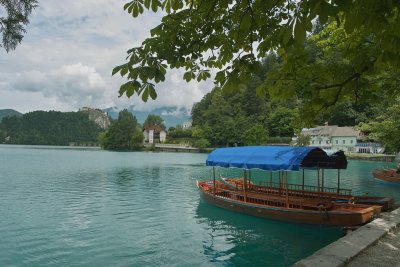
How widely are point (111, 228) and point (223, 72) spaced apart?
14.7m

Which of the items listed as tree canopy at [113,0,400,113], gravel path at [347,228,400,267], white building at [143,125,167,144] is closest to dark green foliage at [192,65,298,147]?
white building at [143,125,167,144]

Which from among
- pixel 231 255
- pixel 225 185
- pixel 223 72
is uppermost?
pixel 223 72

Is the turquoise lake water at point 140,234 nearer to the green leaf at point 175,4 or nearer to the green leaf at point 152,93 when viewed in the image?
the green leaf at point 175,4

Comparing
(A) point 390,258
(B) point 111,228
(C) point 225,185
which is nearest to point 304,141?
(C) point 225,185

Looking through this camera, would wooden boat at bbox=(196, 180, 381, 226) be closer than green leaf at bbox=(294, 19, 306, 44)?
No

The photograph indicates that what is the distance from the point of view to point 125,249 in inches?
565

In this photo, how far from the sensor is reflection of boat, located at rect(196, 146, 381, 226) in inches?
630

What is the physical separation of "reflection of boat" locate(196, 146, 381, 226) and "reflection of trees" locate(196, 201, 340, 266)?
1.97ft

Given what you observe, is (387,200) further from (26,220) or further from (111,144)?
(111,144)

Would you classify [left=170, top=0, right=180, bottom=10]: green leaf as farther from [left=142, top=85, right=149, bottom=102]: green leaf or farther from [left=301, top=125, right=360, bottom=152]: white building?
[left=301, top=125, right=360, bottom=152]: white building

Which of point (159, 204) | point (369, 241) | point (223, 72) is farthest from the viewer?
point (159, 204)

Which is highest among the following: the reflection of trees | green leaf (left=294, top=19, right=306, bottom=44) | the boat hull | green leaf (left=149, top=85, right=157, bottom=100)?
green leaf (left=294, top=19, right=306, bottom=44)

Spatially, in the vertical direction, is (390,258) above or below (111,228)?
above

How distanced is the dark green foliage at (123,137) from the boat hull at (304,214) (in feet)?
440
